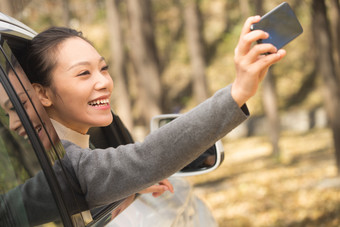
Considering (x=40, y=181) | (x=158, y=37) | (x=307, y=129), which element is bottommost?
(x=307, y=129)

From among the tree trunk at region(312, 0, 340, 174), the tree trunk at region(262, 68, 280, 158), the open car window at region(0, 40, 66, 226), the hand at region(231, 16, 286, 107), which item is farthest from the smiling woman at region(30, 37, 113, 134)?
the tree trunk at region(262, 68, 280, 158)

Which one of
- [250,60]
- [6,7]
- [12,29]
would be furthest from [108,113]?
[6,7]

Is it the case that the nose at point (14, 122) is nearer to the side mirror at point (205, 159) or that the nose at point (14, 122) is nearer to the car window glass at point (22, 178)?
the car window glass at point (22, 178)

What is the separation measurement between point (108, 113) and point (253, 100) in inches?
923

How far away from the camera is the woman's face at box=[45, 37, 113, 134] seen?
1710 millimetres

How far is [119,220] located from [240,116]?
681 mm

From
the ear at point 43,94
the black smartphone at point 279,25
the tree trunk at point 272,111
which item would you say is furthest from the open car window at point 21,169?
the tree trunk at point 272,111

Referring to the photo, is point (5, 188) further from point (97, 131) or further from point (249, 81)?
point (97, 131)

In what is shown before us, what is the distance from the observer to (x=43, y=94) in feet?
5.88

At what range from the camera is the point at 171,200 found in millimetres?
2441

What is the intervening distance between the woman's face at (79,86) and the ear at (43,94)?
0.5 inches

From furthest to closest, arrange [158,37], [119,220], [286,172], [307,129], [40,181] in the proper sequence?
[158,37], [307,129], [286,172], [119,220], [40,181]

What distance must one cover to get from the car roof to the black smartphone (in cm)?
87

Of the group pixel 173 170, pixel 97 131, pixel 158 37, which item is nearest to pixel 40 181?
pixel 173 170
